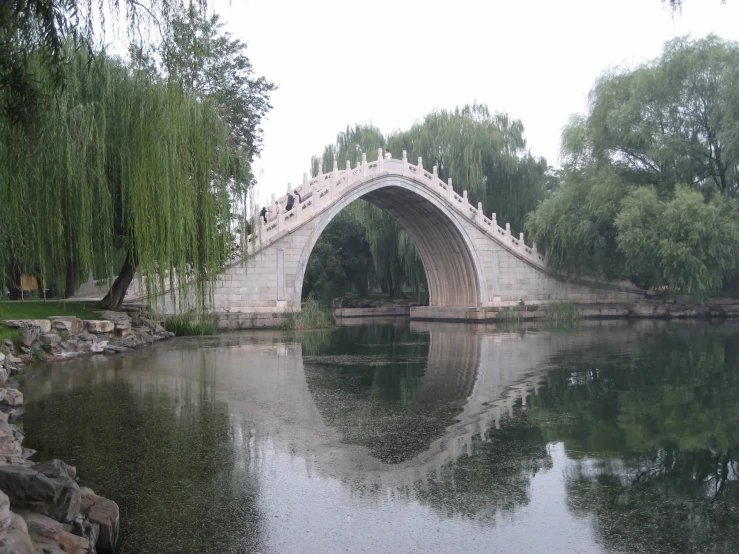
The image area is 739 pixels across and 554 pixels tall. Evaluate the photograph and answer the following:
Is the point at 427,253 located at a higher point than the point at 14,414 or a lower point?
higher

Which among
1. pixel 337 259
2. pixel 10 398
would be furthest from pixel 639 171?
pixel 10 398

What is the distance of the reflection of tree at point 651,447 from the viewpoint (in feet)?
13.4

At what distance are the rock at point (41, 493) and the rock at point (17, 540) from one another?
0.39 meters

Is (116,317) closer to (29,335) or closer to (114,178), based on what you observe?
(29,335)

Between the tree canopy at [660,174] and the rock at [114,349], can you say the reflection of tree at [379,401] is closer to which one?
the rock at [114,349]

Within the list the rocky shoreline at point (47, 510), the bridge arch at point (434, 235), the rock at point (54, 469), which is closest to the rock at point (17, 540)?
the rocky shoreline at point (47, 510)

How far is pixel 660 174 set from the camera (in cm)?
2561

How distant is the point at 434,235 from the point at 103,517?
27.7 meters

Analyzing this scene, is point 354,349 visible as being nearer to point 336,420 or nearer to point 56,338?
point 56,338

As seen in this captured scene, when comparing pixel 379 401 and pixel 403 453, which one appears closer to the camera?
pixel 403 453

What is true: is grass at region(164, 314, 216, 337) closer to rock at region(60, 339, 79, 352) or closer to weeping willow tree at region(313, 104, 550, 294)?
rock at region(60, 339, 79, 352)

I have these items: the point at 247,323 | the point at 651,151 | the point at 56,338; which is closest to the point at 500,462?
the point at 56,338

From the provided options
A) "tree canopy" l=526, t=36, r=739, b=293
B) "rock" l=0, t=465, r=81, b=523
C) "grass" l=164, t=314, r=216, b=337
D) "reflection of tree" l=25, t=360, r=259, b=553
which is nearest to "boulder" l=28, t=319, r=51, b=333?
"reflection of tree" l=25, t=360, r=259, b=553

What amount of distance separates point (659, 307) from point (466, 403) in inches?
873
